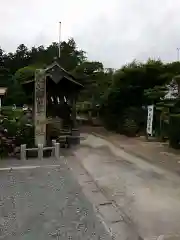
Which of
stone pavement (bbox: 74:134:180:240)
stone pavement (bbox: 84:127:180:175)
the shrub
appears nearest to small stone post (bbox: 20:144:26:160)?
stone pavement (bbox: 74:134:180:240)

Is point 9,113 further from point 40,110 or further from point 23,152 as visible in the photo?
point 23,152

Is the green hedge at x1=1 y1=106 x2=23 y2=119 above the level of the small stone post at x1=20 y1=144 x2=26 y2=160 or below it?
above

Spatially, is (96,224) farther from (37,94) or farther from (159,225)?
(37,94)

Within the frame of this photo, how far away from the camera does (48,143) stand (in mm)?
12570

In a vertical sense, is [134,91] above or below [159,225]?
above

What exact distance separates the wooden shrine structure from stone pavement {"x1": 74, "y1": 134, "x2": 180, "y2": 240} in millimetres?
Answer: 1724

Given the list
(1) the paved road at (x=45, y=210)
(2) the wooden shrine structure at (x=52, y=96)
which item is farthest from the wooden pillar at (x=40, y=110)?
(1) the paved road at (x=45, y=210)

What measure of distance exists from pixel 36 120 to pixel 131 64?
1032cm

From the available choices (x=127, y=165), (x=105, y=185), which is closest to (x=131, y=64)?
(x=127, y=165)

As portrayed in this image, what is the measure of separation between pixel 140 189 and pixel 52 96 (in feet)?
37.3

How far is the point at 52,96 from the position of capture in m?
17.9

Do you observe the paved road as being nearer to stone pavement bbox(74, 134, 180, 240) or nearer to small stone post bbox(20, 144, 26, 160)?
stone pavement bbox(74, 134, 180, 240)

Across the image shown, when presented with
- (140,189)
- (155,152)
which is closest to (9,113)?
(155,152)

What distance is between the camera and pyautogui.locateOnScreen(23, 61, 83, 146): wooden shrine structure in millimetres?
12039
